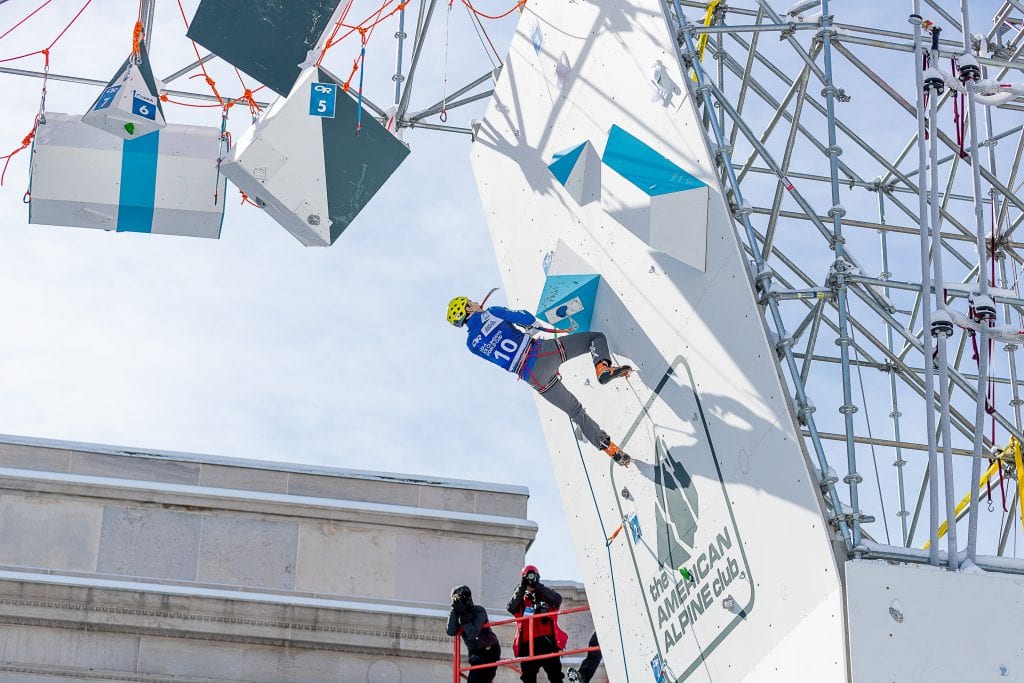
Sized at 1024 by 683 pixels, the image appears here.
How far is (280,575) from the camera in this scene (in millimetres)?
18547

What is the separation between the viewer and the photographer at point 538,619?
15297 millimetres

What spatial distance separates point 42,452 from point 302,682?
14.2ft

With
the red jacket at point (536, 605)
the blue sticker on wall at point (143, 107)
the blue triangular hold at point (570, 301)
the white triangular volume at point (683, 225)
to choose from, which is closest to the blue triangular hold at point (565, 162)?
the blue triangular hold at point (570, 301)

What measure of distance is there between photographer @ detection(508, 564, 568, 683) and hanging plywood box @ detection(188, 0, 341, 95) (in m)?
5.57

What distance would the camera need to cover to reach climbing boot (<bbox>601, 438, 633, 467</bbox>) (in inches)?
481

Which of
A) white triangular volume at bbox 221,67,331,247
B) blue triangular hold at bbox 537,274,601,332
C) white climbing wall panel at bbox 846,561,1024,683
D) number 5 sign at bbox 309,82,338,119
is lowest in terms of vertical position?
white climbing wall panel at bbox 846,561,1024,683

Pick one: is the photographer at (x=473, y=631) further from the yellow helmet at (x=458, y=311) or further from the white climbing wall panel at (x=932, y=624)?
the white climbing wall panel at (x=932, y=624)

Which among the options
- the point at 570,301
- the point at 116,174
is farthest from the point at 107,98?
the point at 570,301

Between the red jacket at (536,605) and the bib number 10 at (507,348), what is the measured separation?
10.5 ft

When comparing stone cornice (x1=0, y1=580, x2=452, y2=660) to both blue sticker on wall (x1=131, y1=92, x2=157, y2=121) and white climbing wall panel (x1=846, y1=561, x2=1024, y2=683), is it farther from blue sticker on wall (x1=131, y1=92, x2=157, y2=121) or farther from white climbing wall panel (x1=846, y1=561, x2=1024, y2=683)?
white climbing wall panel (x1=846, y1=561, x2=1024, y2=683)

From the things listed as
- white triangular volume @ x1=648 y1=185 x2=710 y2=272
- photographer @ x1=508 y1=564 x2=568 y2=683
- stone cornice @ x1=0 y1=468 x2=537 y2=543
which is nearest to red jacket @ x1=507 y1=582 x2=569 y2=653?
photographer @ x1=508 y1=564 x2=568 y2=683

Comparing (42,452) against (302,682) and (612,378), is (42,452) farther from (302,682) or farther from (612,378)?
(612,378)

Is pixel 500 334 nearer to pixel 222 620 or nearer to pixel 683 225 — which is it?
pixel 683 225

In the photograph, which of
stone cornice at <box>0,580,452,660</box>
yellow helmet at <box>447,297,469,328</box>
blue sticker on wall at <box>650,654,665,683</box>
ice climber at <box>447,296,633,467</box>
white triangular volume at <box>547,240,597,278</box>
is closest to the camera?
blue sticker on wall at <box>650,654,665,683</box>
